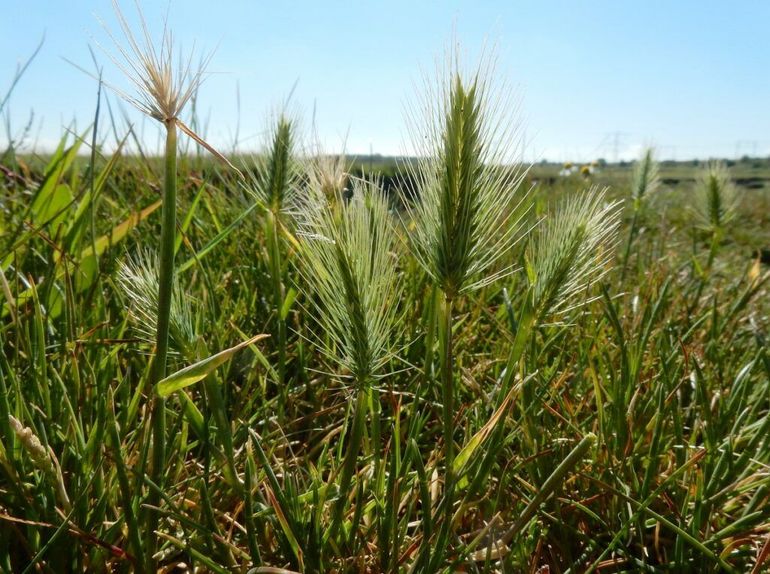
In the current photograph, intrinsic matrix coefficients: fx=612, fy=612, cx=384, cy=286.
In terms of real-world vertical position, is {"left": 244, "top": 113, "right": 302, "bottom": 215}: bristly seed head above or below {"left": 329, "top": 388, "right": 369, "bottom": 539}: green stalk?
above

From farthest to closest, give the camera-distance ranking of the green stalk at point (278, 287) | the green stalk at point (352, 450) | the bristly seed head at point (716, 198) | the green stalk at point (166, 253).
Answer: the bristly seed head at point (716, 198) → the green stalk at point (278, 287) → the green stalk at point (352, 450) → the green stalk at point (166, 253)

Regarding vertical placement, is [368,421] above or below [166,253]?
below

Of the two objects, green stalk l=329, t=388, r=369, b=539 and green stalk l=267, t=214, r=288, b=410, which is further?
green stalk l=267, t=214, r=288, b=410

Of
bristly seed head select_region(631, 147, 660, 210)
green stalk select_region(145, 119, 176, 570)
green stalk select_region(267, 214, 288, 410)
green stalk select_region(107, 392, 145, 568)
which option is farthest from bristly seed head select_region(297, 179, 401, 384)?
bristly seed head select_region(631, 147, 660, 210)

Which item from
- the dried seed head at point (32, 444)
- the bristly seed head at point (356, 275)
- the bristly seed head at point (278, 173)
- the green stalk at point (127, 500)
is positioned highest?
the bristly seed head at point (278, 173)

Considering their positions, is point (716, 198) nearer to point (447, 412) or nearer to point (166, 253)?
point (447, 412)

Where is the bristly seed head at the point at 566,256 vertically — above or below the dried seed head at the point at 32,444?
above

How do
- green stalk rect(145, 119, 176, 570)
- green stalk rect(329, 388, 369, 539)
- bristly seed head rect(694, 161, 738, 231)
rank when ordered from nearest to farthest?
green stalk rect(145, 119, 176, 570)
green stalk rect(329, 388, 369, 539)
bristly seed head rect(694, 161, 738, 231)

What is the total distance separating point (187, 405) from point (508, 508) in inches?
17.4

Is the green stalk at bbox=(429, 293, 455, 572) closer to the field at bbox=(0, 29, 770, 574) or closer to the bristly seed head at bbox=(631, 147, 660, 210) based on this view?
the field at bbox=(0, 29, 770, 574)

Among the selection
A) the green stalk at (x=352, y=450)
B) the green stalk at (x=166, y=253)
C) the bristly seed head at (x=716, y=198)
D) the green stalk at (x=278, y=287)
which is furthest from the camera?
the bristly seed head at (x=716, y=198)

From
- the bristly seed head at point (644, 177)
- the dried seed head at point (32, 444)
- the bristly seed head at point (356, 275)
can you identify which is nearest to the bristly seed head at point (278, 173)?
the bristly seed head at point (356, 275)

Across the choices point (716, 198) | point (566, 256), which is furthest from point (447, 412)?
point (716, 198)

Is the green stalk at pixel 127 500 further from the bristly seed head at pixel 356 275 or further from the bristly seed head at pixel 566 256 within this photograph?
the bristly seed head at pixel 566 256
